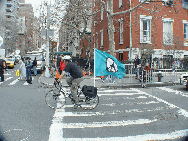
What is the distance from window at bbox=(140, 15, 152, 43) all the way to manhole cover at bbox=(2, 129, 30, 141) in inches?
763

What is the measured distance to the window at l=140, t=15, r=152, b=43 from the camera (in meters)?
23.0

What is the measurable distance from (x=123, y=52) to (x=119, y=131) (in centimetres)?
1902

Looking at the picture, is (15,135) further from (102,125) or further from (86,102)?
(86,102)

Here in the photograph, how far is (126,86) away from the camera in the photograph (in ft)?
45.6

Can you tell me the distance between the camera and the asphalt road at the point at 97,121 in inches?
198

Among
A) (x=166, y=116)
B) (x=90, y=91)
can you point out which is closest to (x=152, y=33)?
(x=90, y=91)

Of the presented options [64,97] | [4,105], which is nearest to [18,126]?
[64,97]

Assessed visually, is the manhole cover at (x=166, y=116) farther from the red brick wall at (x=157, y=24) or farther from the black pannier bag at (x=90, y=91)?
the red brick wall at (x=157, y=24)

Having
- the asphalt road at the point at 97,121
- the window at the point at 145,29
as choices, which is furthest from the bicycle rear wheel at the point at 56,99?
the window at the point at 145,29

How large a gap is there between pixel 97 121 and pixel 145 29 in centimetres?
1898

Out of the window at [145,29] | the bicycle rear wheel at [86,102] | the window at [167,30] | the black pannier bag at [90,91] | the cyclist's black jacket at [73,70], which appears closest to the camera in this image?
the cyclist's black jacket at [73,70]

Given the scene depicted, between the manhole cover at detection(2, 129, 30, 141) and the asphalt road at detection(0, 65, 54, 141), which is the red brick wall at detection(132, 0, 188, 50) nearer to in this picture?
the asphalt road at detection(0, 65, 54, 141)

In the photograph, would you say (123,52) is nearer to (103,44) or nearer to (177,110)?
(103,44)

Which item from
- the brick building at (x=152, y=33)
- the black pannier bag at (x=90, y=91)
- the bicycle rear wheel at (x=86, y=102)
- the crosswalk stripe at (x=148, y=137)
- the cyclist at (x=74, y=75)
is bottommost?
the crosswalk stripe at (x=148, y=137)
